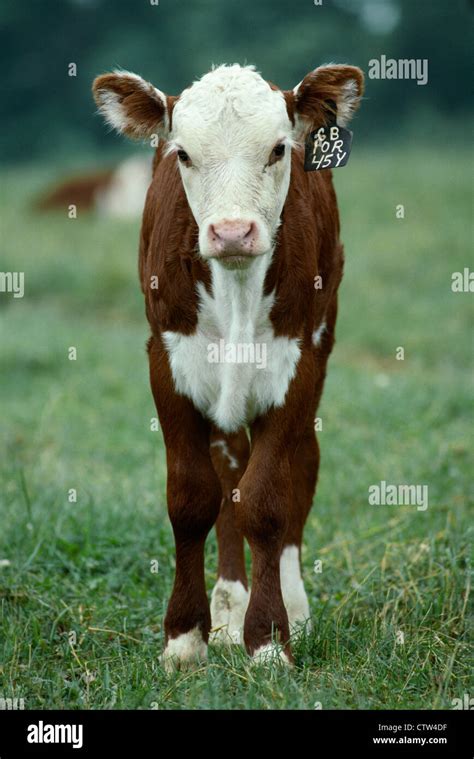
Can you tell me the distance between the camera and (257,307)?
4.14m

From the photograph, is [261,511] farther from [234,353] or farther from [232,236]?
[232,236]

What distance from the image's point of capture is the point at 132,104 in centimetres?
422

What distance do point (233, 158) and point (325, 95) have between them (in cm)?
53

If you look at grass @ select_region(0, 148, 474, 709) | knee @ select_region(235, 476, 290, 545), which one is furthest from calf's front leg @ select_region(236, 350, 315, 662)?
grass @ select_region(0, 148, 474, 709)

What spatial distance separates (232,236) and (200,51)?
22454mm

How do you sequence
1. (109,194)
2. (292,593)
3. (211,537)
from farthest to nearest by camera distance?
(109,194) → (211,537) → (292,593)

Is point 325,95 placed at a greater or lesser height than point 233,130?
greater

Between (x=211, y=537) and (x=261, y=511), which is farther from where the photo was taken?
(x=211, y=537)

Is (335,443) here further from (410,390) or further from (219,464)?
(219,464)

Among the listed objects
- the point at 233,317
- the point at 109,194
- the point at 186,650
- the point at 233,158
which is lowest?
the point at 186,650

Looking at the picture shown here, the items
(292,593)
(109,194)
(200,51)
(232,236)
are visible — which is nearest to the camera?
(232,236)

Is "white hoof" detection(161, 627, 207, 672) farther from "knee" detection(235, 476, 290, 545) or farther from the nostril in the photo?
the nostril

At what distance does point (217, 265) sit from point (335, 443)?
329 cm

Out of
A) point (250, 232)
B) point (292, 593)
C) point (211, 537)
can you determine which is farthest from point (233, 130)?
point (211, 537)
